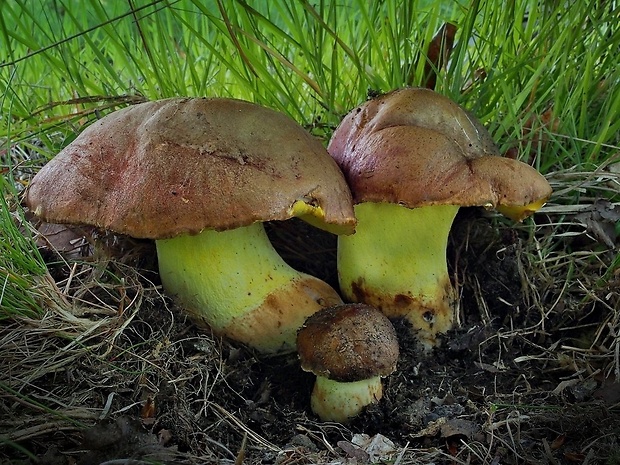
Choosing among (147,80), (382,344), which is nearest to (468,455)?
(382,344)

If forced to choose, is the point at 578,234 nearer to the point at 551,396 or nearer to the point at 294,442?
the point at 551,396

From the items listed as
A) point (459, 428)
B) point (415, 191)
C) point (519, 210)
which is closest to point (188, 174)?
point (415, 191)

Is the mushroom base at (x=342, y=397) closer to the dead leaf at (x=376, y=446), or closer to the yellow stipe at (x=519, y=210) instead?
the dead leaf at (x=376, y=446)

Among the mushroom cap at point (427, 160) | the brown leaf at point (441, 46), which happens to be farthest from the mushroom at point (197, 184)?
the brown leaf at point (441, 46)

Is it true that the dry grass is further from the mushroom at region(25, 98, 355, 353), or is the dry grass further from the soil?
the mushroom at region(25, 98, 355, 353)

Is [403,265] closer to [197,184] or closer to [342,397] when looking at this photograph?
[342,397]

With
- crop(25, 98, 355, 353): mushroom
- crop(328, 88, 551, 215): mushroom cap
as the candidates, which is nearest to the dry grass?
crop(25, 98, 355, 353): mushroom

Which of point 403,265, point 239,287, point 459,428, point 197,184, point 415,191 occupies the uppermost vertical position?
point 197,184
